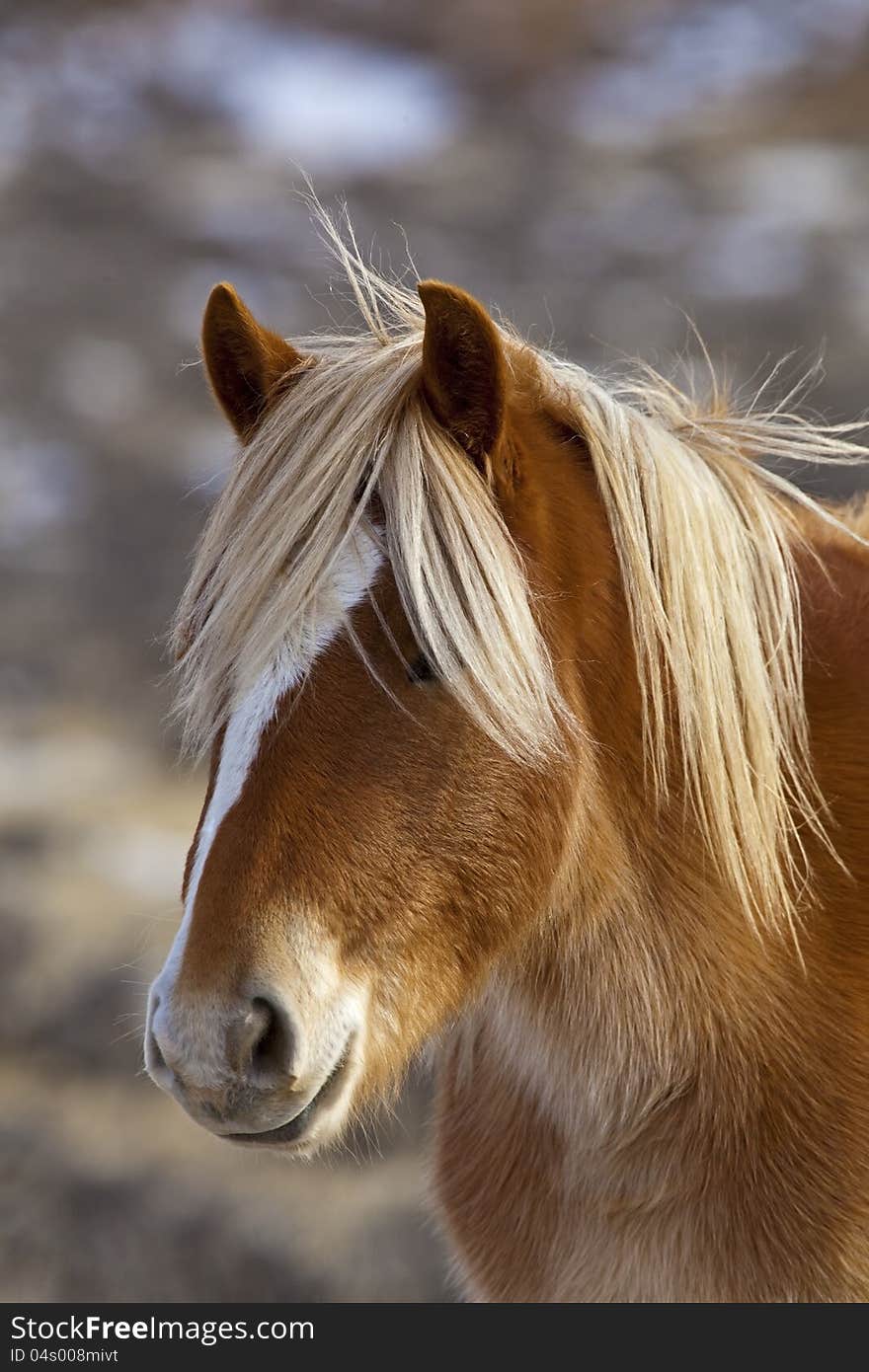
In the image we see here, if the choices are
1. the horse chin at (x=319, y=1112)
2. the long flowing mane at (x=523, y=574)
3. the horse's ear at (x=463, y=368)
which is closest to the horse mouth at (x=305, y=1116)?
the horse chin at (x=319, y=1112)

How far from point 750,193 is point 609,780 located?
329 cm

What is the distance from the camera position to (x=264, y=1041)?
0.75 m

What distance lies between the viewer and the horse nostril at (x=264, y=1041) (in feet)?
2.39

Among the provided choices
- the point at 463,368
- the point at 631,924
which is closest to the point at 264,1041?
the point at 631,924

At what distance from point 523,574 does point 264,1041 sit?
0.36 meters

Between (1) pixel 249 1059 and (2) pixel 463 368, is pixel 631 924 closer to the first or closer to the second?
(1) pixel 249 1059

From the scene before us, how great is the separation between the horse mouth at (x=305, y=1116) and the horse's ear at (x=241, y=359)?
498 millimetres

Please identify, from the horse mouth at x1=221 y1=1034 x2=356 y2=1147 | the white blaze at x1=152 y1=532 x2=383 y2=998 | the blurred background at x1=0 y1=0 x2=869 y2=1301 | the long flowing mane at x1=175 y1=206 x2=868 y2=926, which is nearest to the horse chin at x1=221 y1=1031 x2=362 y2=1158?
the horse mouth at x1=221 y1=1034 x2=356 y2=1147

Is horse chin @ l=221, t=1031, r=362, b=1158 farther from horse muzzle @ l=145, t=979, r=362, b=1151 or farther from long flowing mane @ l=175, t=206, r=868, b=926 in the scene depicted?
long flowing mane @ l=175, t=206, r=868, b=926

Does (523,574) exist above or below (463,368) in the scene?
below

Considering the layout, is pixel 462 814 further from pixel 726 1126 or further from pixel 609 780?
pixel 726 1126

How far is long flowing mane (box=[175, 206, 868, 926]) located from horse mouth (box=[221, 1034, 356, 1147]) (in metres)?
0.23

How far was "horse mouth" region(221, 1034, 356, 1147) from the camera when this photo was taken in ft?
2.56

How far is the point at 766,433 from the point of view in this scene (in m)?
1.07
